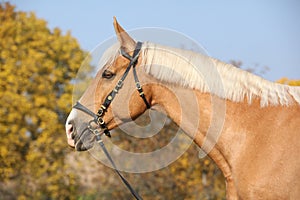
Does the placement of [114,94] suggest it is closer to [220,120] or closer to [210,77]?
[210,77]

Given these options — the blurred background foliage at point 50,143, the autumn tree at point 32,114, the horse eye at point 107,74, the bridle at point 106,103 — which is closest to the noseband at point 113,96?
the bridle at point 106,103

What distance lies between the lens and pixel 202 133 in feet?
14.5

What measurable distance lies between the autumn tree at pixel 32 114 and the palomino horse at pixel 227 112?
1269cm

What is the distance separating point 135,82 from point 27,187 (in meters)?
14.3

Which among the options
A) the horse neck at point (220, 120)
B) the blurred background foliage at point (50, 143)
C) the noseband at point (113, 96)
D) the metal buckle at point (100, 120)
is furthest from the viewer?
the blurred background foliage at point (50, 143)

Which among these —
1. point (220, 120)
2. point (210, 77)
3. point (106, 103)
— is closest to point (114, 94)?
point (106, 103)

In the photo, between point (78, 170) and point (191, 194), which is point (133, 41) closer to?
point (191, 194)

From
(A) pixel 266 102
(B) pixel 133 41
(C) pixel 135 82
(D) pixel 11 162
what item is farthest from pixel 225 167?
(D) pixel 11 162

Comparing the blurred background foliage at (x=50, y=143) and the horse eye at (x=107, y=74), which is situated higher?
the horse eye at (x=107, y=74)

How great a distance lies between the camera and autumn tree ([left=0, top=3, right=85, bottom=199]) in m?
16.7

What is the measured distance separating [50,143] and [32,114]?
50.8 inches

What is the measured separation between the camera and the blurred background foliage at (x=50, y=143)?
16141 mm

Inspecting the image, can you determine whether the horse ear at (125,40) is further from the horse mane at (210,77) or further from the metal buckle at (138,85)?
the metal buckle at (138,85)

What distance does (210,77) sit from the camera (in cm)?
433
